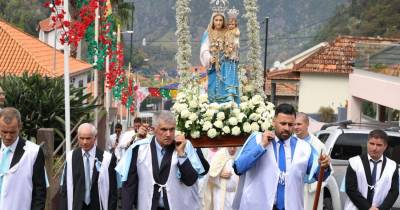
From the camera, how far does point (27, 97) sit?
17375 mm

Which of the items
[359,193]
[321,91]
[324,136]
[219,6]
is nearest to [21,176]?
[359,193]

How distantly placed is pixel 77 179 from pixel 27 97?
8078 mm

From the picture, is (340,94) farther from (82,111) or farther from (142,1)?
(142,1)

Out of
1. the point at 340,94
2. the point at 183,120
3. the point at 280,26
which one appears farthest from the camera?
the point at 280,26

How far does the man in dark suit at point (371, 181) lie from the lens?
967cm

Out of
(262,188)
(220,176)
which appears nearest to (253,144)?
(262,188)

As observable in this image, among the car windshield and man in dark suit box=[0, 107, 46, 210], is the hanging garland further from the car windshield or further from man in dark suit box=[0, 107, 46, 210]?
man in dark suit box=[0, 107, 46, 210]

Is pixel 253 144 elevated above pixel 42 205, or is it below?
above

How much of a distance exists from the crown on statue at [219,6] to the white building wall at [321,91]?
35.4 m

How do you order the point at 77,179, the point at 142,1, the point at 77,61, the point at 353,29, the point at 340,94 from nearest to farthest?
the point at 77,179 < the point at 77,61 < the point at 340,94 < the point at 353,29 < the point at 142,1

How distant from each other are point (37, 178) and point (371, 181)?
351 cm

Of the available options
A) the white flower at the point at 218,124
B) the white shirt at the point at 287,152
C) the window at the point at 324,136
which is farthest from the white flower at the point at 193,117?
the window at the point at 324,136

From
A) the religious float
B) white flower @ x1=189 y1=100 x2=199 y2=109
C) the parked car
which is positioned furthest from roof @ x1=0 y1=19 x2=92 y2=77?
white flower @ x1=189 y1=100 x2=199 y2=109

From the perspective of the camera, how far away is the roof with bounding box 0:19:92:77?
29953mm
